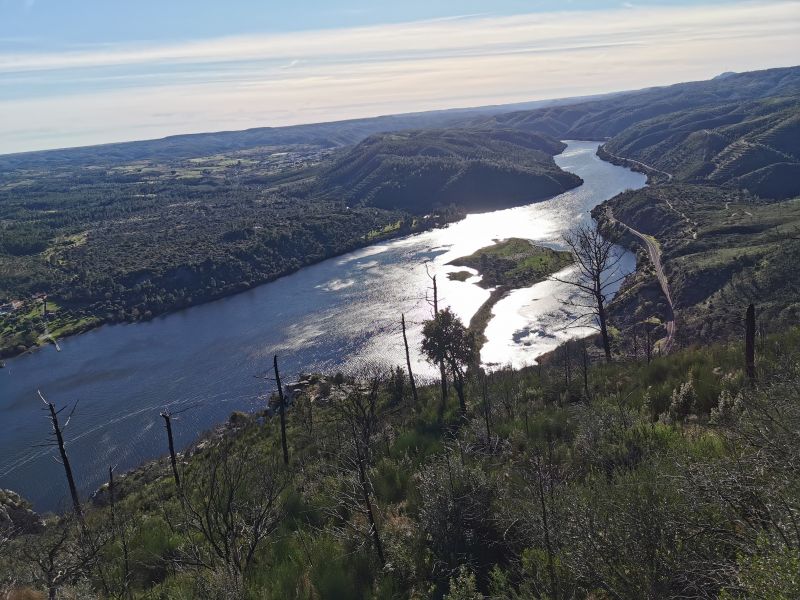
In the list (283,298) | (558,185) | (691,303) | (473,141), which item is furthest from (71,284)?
(473,141)

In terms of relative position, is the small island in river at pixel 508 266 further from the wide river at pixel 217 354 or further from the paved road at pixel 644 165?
the paved road at pixel 644 165

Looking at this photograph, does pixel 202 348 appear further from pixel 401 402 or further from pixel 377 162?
pixel 377 162

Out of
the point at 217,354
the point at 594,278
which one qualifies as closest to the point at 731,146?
the point at 217,354

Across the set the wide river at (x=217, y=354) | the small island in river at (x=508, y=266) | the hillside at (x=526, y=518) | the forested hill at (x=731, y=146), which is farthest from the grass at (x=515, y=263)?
the forested hill at (x=731, y=146)

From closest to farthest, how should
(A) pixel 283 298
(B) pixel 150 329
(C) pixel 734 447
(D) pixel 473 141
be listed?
(C) pixel 734 447
(B) pixel 150 329
(A) pixel 283 298
(D) pixel 473 141

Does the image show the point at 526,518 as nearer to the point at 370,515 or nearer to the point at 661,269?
the point at 370,515

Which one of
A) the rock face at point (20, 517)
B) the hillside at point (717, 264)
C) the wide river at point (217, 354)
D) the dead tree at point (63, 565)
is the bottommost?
the wide river at point (217, 354)
